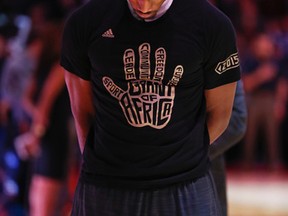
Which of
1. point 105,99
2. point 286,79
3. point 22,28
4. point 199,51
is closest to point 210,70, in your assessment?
point 199,51

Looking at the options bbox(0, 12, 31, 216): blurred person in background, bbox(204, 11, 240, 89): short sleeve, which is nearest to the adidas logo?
bbox(204, 11, 240, 89): short sleeve

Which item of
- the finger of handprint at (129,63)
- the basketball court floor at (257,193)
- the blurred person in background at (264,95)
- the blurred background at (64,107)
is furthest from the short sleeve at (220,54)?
the blurred person in background at (264,95)

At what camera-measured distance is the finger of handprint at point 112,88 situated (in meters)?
2.16

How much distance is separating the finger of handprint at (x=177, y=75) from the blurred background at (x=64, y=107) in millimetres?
925

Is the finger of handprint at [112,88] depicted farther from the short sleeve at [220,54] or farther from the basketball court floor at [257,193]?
the basketball court floor at [257,193]

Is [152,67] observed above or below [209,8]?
below

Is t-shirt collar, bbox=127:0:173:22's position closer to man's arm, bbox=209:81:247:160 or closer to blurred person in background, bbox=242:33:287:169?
man's arm, bbox=209:81:247:160

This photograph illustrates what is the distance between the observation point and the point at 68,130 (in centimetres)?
444

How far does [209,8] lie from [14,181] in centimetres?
355

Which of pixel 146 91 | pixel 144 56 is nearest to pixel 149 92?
pixel 146 91

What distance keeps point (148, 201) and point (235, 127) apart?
0.73 metres

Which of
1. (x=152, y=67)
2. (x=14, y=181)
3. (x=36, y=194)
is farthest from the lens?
(x=14, y=181)

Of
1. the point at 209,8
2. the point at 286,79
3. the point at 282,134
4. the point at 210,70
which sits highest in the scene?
the point at 209,8

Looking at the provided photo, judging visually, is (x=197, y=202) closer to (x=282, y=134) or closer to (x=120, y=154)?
(x=120, y=154)
